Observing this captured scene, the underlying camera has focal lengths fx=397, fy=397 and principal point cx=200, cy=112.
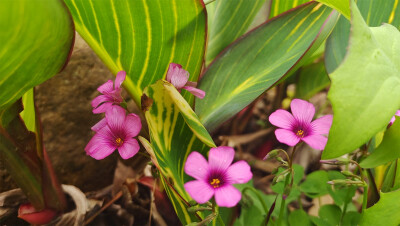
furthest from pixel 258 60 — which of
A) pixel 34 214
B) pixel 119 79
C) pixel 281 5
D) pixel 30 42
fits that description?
pixel 34 214

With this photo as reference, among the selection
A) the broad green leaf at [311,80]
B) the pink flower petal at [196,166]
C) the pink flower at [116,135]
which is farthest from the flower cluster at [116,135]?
the broad green leaf at [311,80]

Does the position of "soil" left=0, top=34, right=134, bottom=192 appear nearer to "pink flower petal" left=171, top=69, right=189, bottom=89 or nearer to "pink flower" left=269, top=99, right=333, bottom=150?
"pink flower petal" left=171, top=69, right=189, bottom=89

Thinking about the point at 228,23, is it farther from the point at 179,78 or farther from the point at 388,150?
the point at 388,150

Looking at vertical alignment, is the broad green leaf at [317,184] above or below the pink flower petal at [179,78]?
below

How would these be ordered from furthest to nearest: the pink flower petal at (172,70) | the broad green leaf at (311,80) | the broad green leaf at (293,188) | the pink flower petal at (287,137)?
the broad green leaf at (311,80) → the broad green leaf at (293,188) → the pink flower petal at (172,70) → the pink flower petal at (287,137)

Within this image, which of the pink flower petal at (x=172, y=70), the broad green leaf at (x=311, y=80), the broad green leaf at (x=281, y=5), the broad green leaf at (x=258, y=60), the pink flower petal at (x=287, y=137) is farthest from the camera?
the broad green leaf at (x=311, y=80)

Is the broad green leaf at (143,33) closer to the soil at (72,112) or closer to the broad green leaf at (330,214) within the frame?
the soil at (72,112)

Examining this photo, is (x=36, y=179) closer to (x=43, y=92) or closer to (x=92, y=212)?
(x=92, y=212)

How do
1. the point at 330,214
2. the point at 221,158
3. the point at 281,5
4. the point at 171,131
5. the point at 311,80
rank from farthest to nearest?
the point at 311,80
the point at 281,5
the point at 330,214
the point at 171,131
the point at 221,158
